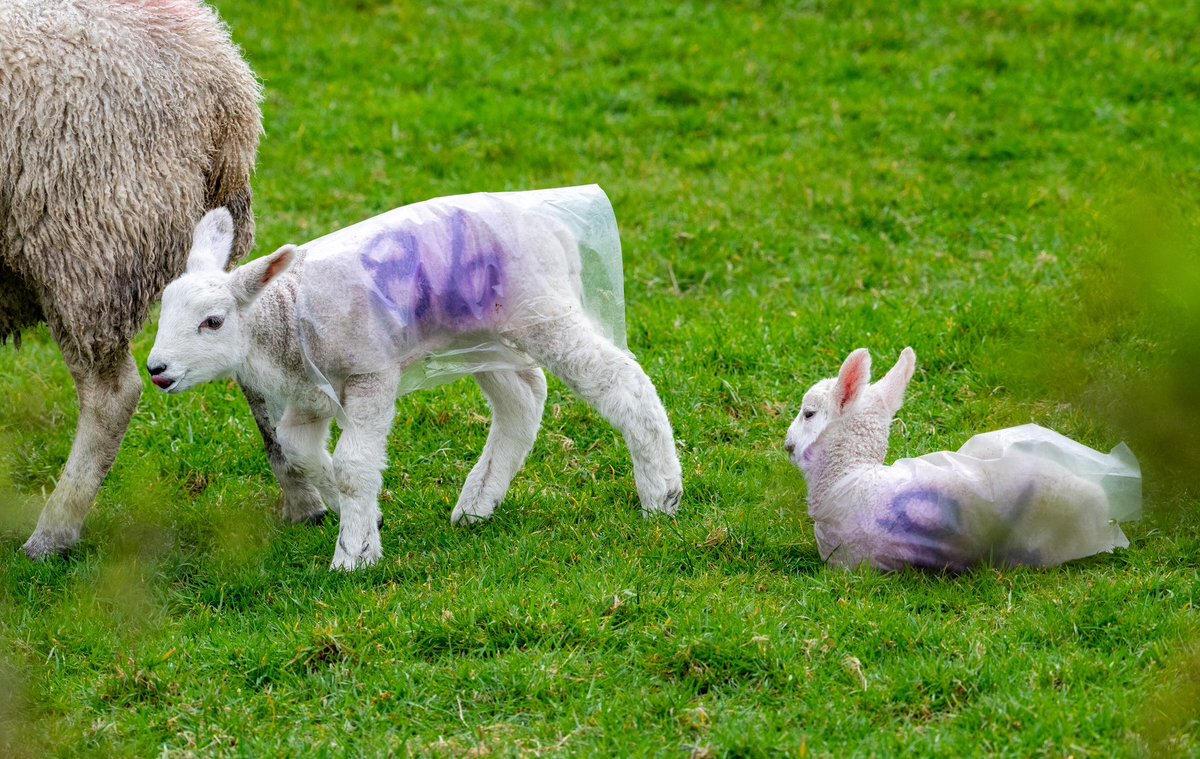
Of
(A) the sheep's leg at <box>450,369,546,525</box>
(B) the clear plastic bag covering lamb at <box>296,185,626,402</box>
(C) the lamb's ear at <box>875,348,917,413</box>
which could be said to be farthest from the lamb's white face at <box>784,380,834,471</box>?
(A) the sheep's leg at <box>450,369,546,525</box>

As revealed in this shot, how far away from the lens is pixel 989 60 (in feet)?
34.9

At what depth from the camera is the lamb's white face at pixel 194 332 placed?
463 centimetres

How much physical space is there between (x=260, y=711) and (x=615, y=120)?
22.1 feet

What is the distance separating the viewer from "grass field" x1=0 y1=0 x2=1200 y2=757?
12.6 feet

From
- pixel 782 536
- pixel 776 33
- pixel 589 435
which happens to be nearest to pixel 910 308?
pixel 589 435

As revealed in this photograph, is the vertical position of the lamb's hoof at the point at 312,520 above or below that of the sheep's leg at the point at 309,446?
below

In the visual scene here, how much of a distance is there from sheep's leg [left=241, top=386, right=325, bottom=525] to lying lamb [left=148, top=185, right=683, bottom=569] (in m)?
0.30

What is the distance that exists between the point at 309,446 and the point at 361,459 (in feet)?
1.47

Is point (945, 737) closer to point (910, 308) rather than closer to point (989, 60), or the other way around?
point (910, 308)

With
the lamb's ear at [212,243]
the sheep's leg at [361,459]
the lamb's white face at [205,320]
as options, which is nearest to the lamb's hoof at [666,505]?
the sheep's leg at [361,459]

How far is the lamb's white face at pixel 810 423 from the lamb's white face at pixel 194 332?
78.1 inches

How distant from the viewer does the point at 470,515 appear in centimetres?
539

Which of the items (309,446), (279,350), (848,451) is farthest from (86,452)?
(848,451)

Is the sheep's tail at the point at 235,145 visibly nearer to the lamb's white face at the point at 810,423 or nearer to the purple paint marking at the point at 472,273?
the purple paint marking at the point at 472,273
